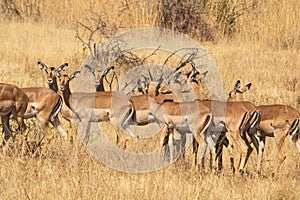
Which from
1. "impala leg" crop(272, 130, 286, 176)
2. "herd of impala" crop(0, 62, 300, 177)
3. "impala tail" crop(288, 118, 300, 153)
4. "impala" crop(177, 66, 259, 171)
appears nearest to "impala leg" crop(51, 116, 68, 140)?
"herd of impala" crop(0, 62, 300, 177)

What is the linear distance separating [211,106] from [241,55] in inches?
254

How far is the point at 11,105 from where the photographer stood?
7.26 metres

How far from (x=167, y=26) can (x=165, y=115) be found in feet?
24.9

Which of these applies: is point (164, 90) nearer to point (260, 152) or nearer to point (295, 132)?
point (260, 152)

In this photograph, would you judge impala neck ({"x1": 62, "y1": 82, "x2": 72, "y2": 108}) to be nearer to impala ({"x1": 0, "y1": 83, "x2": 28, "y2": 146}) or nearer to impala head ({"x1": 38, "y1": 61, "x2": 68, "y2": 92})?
impala head ({"x1": 38, "y1": 61, "x2": 68, "y2": 92})

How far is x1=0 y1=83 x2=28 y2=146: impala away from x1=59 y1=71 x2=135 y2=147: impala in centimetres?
121

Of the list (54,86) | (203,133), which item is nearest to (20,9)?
(54,86)

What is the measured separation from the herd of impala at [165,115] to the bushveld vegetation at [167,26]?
9.2 inches

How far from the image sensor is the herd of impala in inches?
283

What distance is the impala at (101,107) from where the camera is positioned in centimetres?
848

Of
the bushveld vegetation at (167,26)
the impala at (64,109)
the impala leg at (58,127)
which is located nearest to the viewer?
the bushveld vegetation at (167,26)

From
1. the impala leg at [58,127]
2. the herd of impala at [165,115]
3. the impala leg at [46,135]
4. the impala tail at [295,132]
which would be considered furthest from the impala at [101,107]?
the impala tail at [295,132]

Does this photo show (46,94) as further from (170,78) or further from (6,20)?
(6,20)

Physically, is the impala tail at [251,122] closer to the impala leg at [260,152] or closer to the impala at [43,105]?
the impala leg at [260,152]
